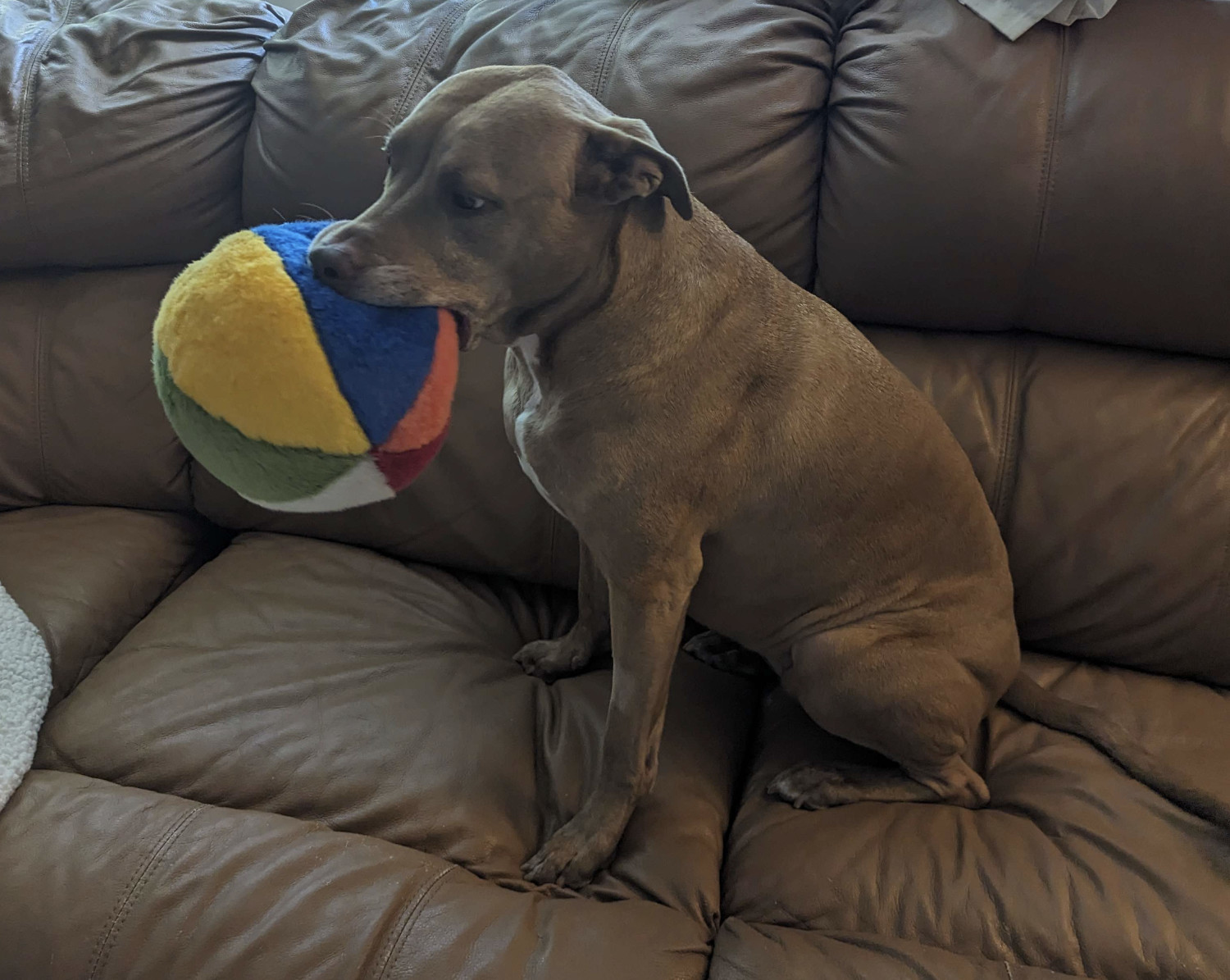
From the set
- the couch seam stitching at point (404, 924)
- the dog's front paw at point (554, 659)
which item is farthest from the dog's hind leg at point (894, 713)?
the couch seam stitching at point (404, 924)

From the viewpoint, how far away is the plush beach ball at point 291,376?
0.89 metres

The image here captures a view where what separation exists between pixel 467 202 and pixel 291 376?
30 cm

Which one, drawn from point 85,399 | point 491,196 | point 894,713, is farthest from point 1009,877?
point 85,399

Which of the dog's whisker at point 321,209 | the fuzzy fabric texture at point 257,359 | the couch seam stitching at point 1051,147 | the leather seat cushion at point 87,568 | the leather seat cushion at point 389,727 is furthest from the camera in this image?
the dog's whisker at point 321,209

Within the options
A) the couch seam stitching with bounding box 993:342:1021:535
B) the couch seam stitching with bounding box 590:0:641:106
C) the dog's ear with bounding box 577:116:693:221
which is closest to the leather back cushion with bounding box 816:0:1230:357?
the couch seam stitching with bounding box 993:342:1021:535

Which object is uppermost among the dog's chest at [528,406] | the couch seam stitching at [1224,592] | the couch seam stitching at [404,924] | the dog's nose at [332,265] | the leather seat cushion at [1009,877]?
the dog's nose at [332,265]

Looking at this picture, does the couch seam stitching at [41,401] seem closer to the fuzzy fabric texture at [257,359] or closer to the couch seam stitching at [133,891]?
the couch seam stitching at [133,891]

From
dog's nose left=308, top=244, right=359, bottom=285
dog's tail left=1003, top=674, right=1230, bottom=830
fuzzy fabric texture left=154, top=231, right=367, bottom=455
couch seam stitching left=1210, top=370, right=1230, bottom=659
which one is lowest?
dog's tail left=1003, top=674, right=1230, bottom=830

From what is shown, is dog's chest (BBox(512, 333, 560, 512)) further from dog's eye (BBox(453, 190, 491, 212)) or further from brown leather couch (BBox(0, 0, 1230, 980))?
brown leather couch (BBox(0, 0, 1230, 980))

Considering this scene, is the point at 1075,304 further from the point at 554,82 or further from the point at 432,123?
the point at 432,123

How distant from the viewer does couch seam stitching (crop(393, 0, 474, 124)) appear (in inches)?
62.1

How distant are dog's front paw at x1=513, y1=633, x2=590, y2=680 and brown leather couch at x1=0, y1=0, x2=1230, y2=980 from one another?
0.13 ft

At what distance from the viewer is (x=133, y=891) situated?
3.57 feet

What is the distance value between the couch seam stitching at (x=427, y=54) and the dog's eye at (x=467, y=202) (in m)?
0.68
